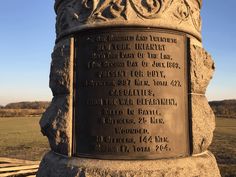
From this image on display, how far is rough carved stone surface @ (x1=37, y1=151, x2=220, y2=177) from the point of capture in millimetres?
3211

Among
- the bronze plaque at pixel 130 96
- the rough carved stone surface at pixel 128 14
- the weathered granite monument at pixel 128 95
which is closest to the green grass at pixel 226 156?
the weathered granite monument at pixel 128 95

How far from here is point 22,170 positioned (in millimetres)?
7461

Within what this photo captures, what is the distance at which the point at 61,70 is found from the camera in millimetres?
3699

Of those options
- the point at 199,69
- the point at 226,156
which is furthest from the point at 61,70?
the point at 226,156

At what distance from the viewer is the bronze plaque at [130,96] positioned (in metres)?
3.41

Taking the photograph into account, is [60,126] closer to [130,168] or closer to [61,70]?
[61,70]

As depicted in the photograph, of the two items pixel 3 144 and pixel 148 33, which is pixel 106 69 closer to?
pixel 148 33

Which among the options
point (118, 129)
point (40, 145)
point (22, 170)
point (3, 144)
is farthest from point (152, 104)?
point (3, 144)

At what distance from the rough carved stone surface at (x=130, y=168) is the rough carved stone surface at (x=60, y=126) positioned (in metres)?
0.14

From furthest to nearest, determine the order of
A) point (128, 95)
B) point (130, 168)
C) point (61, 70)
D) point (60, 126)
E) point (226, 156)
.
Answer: point (226, 156)
point (61, 70)
point (60, 126)
point (128, 95)
point (130, 168)

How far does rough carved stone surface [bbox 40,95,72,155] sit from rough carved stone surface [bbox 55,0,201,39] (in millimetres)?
880

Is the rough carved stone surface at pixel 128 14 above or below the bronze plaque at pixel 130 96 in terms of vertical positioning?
above

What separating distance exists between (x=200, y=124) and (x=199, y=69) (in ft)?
2.14

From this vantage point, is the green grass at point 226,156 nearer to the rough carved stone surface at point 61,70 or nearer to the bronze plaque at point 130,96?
the bronze plaque at point 130,96
